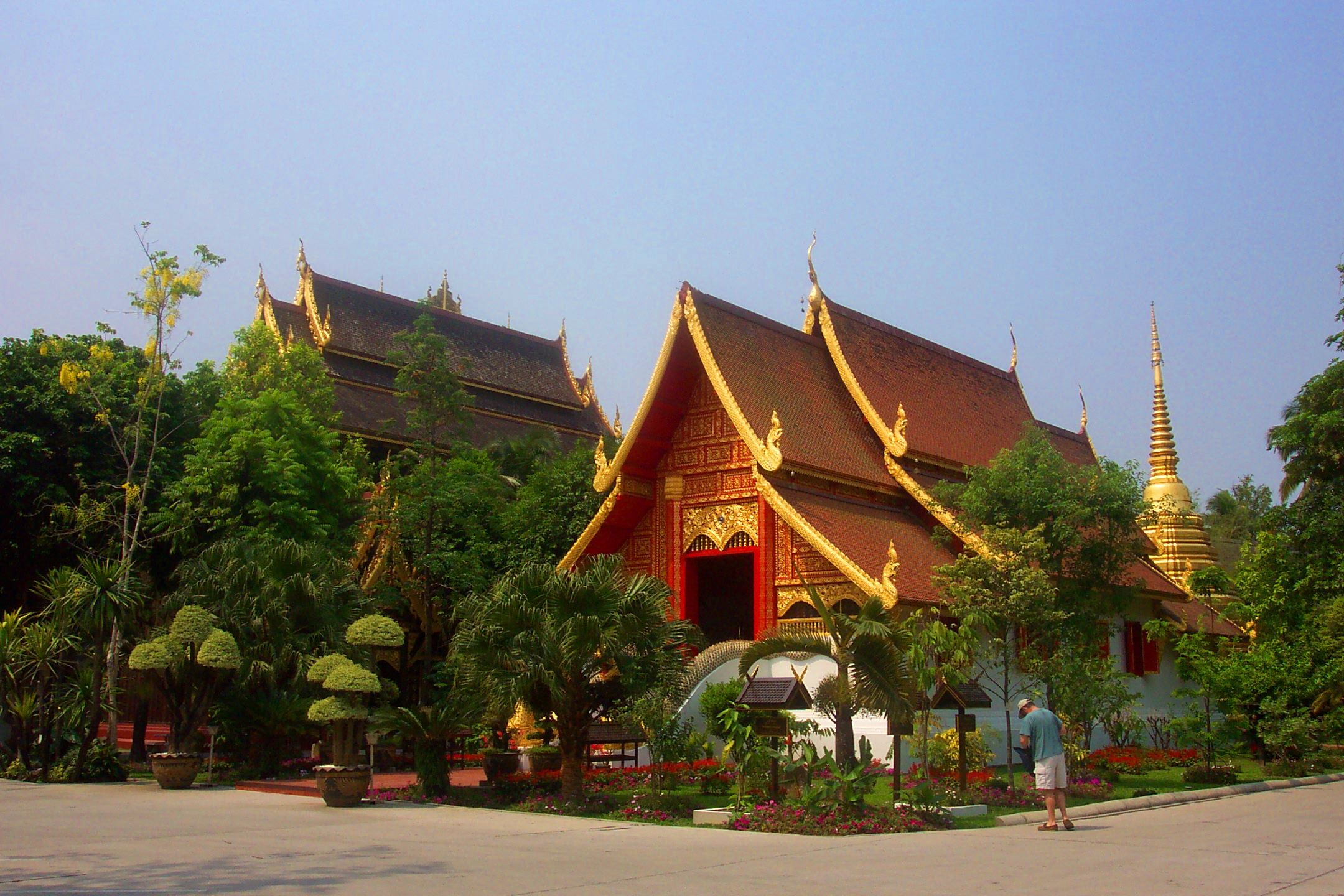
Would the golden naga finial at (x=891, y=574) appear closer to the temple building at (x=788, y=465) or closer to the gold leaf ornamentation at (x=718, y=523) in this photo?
the temple building at (x=788, y=465)

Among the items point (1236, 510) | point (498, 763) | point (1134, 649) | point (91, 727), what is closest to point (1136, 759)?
point (1134, 649)

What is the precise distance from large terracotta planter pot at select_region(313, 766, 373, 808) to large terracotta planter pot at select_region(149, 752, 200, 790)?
270cm

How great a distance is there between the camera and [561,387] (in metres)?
42.8

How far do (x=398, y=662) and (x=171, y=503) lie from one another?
793cm

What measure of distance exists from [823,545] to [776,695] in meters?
4.75

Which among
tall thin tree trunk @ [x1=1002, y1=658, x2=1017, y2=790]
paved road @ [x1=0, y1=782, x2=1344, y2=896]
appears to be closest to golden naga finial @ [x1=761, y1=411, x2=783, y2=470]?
tall thin tree trunk @ [x1=1002, y1=658, x2=1017, y2=790]

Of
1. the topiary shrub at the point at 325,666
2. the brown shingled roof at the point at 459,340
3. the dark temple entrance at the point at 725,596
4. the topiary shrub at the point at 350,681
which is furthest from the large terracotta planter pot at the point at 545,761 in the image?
the brown shingled roof at the point at 459,340

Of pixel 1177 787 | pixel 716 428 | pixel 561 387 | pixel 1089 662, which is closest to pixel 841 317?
pixel 716 428

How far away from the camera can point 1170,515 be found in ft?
88.5

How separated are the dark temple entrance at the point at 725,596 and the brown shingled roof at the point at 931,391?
456cm

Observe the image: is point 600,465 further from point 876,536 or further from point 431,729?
point 431,729

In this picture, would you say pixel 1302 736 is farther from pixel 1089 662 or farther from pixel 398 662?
pixel 398 662

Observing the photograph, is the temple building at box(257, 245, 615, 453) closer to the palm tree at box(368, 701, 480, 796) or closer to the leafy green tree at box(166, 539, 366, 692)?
the leafy green tree at box(166, 539, 366, 692)

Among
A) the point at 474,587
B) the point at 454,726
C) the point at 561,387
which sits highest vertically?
the point at 561,387
